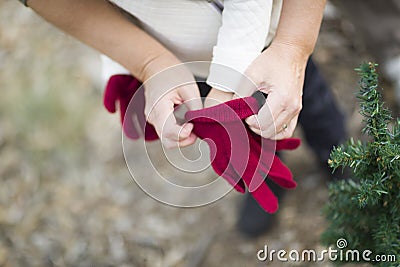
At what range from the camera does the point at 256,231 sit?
1.70m

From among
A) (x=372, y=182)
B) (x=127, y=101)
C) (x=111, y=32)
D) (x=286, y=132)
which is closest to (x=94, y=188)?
(x=127, y=101)

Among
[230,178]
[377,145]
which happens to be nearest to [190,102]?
[230,178]

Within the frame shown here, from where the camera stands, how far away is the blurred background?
5.47 feet

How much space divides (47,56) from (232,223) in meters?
1.13

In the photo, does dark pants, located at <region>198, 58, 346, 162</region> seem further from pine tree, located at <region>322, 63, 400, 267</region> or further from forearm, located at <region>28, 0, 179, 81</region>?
forearm, located at <region>28, 0, 179, 81</region>

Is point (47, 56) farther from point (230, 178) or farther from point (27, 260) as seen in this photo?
point (230, 178)

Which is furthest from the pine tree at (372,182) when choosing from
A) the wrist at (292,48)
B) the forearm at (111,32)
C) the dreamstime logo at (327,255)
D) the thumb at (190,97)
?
the forearm at (111,32)

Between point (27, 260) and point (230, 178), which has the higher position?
point (230, 178)

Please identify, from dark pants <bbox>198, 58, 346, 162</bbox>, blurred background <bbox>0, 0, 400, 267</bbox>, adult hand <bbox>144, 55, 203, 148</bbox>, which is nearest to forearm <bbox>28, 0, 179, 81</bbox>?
adult hand <bbox>144, 55, 203, 148</bbox>

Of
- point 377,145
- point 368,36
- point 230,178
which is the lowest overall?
point 368,36

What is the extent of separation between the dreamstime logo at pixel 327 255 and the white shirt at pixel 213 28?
43 centimetres

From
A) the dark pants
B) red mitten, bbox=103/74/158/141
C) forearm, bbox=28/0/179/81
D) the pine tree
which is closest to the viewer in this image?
the pine tree

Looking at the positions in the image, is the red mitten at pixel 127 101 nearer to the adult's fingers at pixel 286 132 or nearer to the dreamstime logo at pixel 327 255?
the adult's fingers at pixel 286 132

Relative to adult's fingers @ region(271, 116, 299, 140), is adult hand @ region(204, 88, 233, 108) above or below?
above
